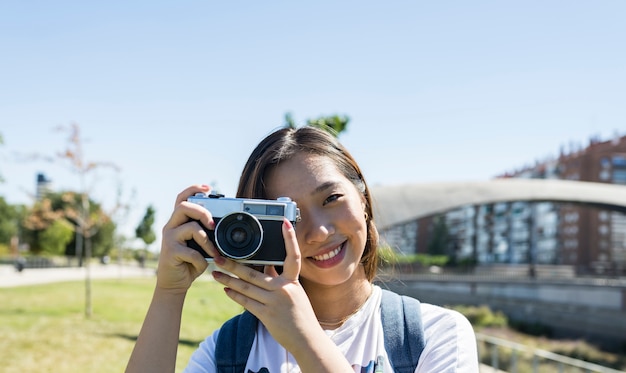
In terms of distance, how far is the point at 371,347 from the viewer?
1.29 m

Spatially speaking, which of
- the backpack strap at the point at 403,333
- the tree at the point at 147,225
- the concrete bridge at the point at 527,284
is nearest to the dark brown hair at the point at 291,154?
the backpack strap at the point at 403,333

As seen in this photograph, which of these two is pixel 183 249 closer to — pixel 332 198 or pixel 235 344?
pixel 235 344

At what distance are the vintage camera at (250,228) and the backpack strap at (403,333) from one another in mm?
258

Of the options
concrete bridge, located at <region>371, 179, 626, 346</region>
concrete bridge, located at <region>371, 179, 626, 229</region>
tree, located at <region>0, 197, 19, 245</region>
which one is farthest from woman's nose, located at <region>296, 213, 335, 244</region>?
tree, located at <region>0, 197, 19, 245</region>

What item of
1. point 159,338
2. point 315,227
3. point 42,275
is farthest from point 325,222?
point 42,275

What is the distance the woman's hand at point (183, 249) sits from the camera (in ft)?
4.26

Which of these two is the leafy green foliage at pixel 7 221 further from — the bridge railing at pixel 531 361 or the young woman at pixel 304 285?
the young woman at pixel 304 285

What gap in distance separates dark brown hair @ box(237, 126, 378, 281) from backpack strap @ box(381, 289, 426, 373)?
0.76 feet

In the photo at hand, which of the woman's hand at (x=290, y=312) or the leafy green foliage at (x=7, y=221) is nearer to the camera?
the woman's hand at (x=290, y=312)

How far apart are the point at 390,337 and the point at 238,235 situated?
1.23ft

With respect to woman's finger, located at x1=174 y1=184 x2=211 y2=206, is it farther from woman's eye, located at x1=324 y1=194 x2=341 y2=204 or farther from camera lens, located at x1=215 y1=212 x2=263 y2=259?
woman's eye, located at x1=324 y1=194 x2=341 y2=204

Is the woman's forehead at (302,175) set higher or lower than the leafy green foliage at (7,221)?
higher

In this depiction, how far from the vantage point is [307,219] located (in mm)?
1362

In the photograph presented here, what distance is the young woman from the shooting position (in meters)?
1.17
